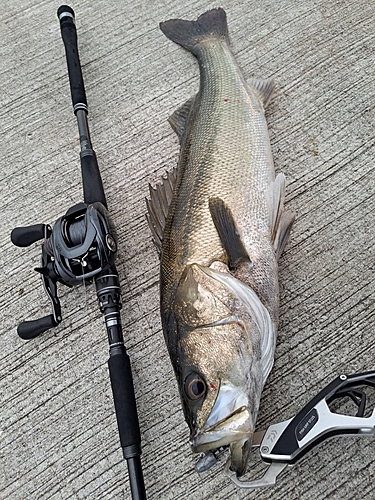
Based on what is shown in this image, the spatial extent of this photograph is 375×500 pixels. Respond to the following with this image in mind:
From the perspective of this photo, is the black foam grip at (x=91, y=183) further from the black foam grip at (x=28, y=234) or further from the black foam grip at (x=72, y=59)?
the black foam grip at (x=72, y=59)

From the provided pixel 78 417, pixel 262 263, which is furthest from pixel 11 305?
pixel 262 263

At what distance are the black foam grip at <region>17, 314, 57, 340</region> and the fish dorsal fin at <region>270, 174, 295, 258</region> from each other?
1.06 meters

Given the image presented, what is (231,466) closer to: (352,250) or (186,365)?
(186,365)

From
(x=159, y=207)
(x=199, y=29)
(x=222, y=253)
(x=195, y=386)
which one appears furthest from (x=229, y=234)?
(x=199, y=29)

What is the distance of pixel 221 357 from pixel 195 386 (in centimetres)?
13

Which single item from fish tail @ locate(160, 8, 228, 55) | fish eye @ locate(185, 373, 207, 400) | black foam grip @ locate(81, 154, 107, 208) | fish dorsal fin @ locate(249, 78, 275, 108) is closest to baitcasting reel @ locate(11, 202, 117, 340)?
black foam grip @ locate(81, 154, 107, 208)

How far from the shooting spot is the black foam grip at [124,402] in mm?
1780

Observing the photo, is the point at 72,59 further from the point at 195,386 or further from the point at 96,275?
the point at 195,386

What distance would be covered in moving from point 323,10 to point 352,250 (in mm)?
1646

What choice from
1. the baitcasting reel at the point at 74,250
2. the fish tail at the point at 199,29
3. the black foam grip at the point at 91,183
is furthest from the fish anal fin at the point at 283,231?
the fish tail at the point at 199,29

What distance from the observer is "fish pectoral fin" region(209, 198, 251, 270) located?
1.80 metres

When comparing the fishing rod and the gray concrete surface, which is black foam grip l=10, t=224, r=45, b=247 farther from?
the gray concrete surface

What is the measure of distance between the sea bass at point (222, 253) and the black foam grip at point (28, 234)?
1.69 feet

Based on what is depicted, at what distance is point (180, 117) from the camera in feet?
8.36
